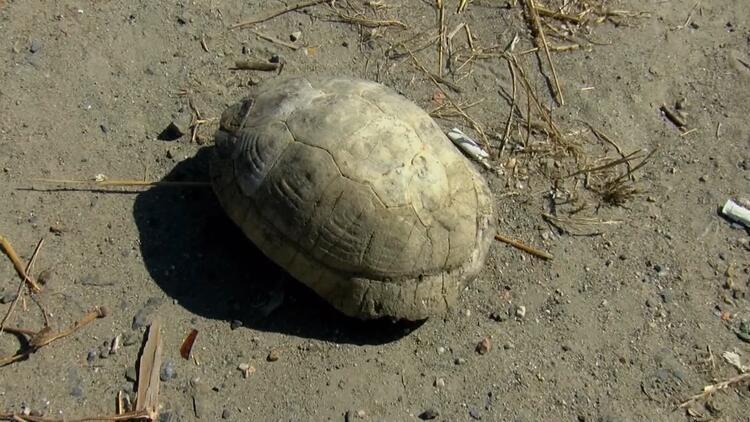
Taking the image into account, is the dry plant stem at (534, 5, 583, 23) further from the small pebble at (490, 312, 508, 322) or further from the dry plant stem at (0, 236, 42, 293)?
the dry plant stem at (0, 236, 42, 293)

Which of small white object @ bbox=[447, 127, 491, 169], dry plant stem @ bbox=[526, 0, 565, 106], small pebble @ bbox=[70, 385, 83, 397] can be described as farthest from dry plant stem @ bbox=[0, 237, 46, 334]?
dry plant stem @ bbox=[526, 0, 565, 106]

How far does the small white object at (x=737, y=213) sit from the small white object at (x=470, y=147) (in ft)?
5.46

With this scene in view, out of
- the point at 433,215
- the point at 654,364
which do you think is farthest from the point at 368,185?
the point at 654,364

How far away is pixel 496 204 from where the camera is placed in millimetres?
4797

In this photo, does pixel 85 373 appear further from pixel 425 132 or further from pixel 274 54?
pixel 274 54

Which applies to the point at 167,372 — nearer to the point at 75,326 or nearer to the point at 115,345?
the point at 115,345

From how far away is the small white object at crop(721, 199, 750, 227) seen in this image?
200 inches

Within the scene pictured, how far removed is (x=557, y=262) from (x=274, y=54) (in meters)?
2.51

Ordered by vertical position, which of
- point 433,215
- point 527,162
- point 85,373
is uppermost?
point 433,215

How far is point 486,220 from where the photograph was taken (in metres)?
4.23

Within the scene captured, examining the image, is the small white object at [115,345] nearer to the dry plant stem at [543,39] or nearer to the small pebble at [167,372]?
the small pebble at [167,372]

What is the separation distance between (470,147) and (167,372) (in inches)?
97.1

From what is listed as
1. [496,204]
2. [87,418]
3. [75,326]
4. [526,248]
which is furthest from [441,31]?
[87,418]

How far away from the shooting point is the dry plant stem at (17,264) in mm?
4188
